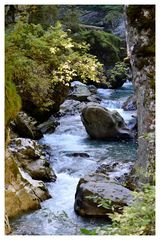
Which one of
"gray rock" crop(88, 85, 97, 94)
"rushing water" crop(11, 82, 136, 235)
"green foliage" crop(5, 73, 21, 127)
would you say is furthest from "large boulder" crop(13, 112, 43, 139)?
"gray rock" crop(88, 85, 97, 94)

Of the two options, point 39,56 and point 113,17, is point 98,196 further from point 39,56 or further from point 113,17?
point 113,17

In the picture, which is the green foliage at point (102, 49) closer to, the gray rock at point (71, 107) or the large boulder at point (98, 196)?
the gray rock at point (71, 107)

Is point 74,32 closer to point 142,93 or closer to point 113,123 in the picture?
point 113,123

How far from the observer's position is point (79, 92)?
64.4 feet

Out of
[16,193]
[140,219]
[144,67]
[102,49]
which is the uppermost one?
[102,49]

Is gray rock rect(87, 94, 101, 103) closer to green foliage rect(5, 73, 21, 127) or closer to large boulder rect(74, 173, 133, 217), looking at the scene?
large boulder rect(74, 173, 133, 217)

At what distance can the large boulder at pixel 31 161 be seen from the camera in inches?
349

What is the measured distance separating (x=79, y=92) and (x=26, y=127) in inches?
289

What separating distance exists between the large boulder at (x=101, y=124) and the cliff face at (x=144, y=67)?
27.4ft

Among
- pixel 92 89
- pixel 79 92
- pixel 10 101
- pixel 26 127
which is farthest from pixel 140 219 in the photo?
pixel 92 89

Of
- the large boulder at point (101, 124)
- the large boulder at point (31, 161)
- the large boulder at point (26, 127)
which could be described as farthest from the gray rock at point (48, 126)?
the large boulder at point (31, 161)

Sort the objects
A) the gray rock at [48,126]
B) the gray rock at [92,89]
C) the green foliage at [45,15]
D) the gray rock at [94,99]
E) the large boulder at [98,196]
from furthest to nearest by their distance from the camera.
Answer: the gray rock at [92,89] → the gray rock at [94,99] → the gray rock at [48,126] → the green foliage at [45,15] → the large boulder at [98,196]

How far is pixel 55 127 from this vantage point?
49.9 feet

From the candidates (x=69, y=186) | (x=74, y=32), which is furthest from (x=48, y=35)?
(x=74, y=32)
